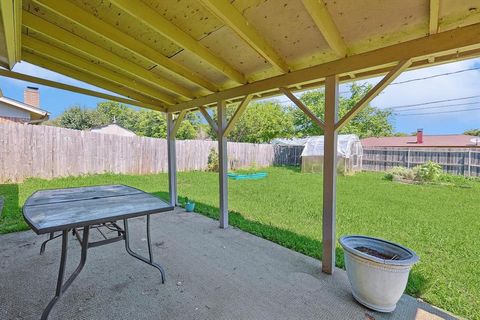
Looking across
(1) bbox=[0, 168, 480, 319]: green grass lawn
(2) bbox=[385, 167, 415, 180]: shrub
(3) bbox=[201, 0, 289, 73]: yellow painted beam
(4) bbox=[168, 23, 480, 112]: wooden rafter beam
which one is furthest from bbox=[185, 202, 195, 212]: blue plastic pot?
(2) bbox=[385, 167, 415, 180]: shrub

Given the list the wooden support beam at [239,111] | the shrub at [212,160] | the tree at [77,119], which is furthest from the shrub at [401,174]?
the tree at [77,119]

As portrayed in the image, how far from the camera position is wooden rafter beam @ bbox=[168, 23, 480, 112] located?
1685 millimetres

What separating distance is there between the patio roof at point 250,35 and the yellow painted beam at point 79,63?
11mm

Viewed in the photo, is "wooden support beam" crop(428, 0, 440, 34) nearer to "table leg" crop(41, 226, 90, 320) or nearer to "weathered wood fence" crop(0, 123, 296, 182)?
"table leg" crop(41, 226, 90, 320)

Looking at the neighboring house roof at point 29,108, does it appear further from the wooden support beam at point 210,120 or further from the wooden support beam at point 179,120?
the wooden support beam at point 210,120

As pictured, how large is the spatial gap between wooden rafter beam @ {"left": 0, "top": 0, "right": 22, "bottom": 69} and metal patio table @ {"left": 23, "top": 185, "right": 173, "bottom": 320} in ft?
4.66

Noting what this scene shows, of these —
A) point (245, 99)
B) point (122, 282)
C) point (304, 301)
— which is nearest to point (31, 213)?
point (122, 282)

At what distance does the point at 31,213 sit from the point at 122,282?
96 centimetres

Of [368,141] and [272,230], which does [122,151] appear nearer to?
[272,230]

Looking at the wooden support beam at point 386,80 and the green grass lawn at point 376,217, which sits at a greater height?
the wooden support beam at point 386,80

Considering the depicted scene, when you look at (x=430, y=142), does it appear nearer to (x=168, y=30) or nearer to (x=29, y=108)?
(x=168, y=30)

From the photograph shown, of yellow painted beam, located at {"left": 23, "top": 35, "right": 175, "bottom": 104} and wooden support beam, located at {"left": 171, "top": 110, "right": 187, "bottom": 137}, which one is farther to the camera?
A: wooden support beam, located at {"left": 171, "top": 110, "right": 187, "bottom": 137}

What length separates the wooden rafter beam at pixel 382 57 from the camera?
5.53 feet

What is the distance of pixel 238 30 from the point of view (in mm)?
1997
